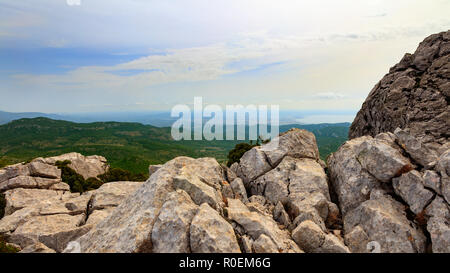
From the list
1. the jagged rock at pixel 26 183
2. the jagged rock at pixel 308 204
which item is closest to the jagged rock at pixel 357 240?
the jagged rock at pixel 308 204

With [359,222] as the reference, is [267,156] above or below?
above

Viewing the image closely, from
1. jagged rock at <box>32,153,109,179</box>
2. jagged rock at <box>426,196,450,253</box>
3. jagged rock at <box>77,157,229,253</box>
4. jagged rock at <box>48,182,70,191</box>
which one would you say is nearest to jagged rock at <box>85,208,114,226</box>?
jagged rock at <box>77,157,229,253</box>

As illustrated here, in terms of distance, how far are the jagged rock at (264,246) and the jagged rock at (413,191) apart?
34.0ft

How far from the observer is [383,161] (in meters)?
18.0

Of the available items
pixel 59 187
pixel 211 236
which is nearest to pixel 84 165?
pixel 59 187

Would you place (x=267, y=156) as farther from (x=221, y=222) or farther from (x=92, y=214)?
(x=92, y=214)

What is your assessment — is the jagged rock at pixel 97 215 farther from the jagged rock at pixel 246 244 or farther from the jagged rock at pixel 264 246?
the jagged rock at pixel 264 246

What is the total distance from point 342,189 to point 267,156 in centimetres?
823

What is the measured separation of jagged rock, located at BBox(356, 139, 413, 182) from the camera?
56.6 feet

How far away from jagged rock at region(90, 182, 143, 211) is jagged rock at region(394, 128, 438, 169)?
27.2 m

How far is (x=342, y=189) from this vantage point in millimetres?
19797
